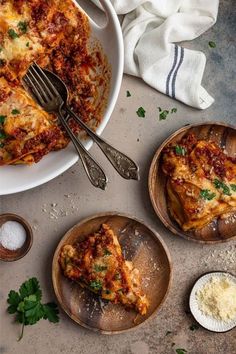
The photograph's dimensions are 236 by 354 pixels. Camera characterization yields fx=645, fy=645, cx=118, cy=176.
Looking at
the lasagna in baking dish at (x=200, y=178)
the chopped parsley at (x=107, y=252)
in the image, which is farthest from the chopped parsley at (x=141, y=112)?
the chopped parsley at (x=107, y=252)

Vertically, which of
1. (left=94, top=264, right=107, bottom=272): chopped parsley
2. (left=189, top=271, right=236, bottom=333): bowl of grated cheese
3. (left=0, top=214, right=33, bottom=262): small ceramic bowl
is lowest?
(left=189, top=271, right=236, bottom=333): bowl of grated cheese

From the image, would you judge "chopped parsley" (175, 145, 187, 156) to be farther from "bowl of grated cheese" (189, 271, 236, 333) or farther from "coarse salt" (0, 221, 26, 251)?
"coarse salt" (0, 221, 26, 251)

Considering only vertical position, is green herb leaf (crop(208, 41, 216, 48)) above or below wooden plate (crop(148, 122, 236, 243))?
above

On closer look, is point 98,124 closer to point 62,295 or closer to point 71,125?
point 71,125

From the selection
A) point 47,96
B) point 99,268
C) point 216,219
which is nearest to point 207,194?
point 216,219

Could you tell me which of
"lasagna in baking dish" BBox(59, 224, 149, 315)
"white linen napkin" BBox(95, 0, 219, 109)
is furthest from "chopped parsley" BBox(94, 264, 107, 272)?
"white linen napkin" BBox(95, 0, 219, 109)

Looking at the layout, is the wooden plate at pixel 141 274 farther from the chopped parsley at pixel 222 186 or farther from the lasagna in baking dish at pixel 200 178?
the chopped parsley at pixel 222 186

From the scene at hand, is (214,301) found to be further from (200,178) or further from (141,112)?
(141,112)

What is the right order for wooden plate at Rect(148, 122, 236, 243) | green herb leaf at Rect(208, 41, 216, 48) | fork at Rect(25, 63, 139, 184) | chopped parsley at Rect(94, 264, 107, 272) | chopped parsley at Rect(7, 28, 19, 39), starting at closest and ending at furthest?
chopped parsley at Rect(7, 28, 19, 39)
fork at Rect(25, 63, 139, 184)
chopped parsley at Rect(94, 264, 107, 272)
wooden plate at Rect(148, 122, 236, 243)
green herb leaf at Rect(208, 41, 216, 48)

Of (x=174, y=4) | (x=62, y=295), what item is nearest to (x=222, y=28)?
(x=174, y=4)
